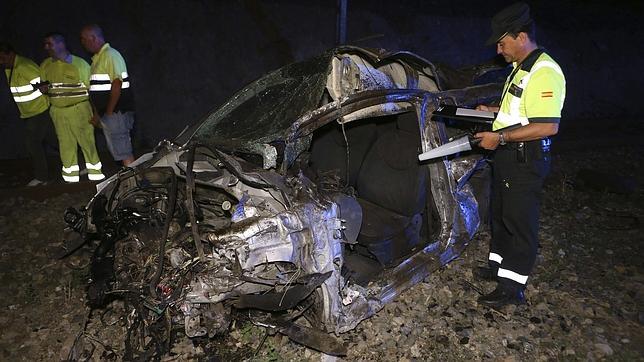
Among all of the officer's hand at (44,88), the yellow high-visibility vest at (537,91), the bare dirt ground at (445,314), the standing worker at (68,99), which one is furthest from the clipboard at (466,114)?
the officer's hand at (44,88)

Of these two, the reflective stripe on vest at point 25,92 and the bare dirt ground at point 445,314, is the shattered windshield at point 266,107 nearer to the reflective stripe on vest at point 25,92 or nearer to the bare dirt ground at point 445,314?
the bare dirt ground at point 445,314

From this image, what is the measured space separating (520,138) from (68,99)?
16.1 ft

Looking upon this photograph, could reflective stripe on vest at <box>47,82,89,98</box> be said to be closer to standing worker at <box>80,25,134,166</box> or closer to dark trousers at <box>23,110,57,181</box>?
standing worker at <box>80,25,134,166</box>

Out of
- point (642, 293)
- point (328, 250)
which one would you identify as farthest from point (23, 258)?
point (642, 293)

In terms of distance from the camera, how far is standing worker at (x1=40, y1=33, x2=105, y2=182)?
5223 millimetres

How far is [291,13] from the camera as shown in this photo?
338 inches

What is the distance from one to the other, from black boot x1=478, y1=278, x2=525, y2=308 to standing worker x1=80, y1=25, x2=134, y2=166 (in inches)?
168

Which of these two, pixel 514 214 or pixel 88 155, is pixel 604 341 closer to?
pixel 514 214

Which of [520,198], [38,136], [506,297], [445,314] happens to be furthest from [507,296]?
[38,136]

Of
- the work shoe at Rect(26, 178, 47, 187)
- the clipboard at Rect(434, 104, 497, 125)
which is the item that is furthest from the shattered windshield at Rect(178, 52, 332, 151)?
the work shoe at Rect(26, 178, 47, 187)

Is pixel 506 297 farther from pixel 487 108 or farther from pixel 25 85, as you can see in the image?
pixel 25 85

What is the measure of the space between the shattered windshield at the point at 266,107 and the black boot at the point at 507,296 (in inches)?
76.6

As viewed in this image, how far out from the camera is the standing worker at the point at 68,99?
5223 mm

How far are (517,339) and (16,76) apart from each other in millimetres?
5870
